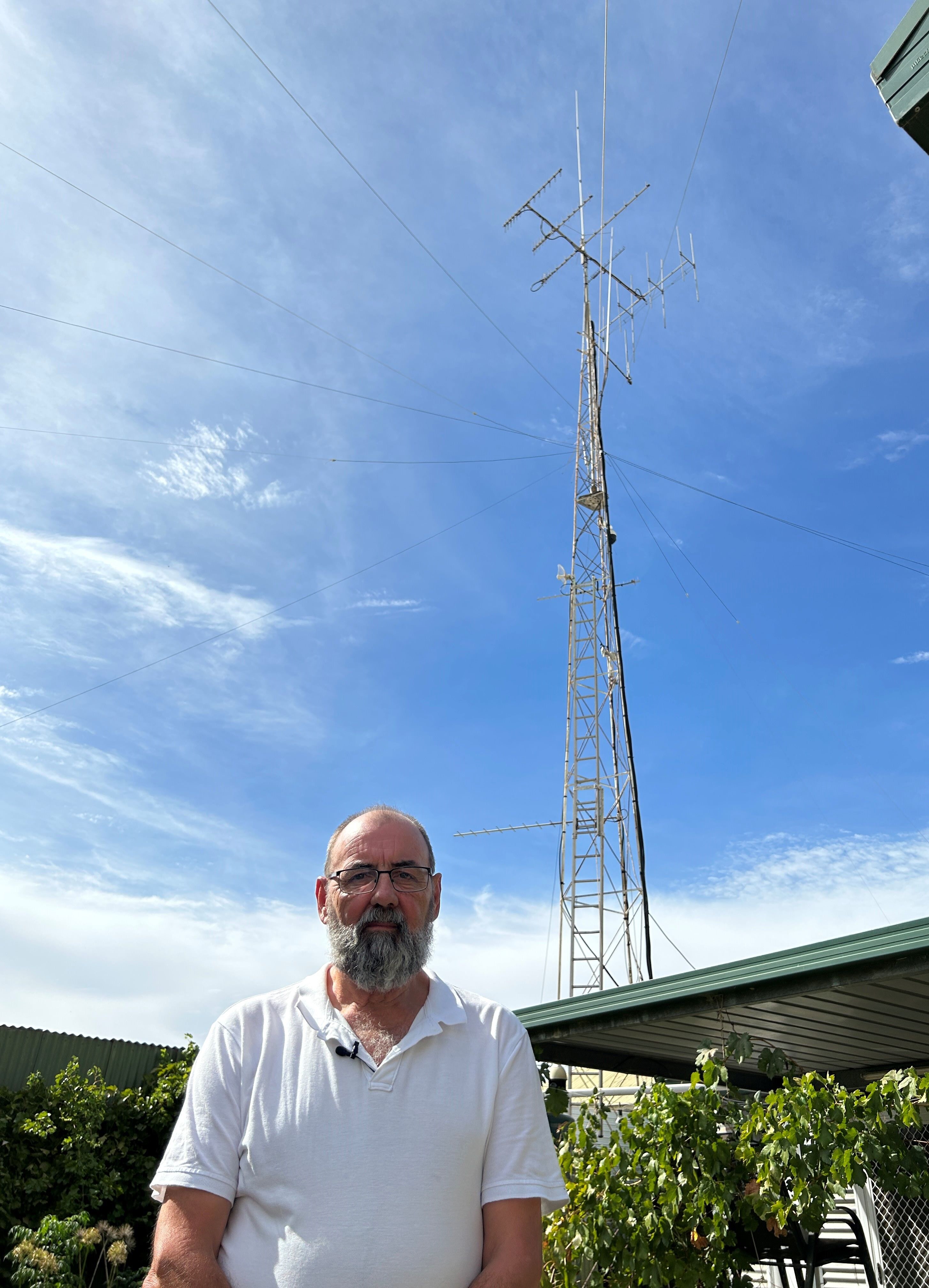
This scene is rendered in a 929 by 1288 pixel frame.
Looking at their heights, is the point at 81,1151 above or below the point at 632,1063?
below

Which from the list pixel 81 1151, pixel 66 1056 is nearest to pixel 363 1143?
pixel 81 1151

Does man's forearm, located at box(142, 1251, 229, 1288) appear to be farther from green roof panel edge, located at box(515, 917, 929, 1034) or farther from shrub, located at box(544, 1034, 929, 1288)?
green roof panel edge, located at box(515, 917, 929, 1034)

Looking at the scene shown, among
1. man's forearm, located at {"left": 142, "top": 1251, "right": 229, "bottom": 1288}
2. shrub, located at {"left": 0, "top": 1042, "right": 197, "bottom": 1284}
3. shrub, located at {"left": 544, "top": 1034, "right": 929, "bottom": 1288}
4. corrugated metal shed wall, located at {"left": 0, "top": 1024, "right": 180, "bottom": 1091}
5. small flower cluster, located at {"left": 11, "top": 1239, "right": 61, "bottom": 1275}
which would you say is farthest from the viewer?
corrugated metal shed wall, located at {"left": 0, "top": 1024, "right": 180, "bottom": 1091}

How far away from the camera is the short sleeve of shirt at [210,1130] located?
1.44 metres

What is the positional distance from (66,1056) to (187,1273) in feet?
25.3

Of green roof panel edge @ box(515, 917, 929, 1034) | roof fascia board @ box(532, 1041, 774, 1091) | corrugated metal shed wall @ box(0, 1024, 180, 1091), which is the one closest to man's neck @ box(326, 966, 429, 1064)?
green roof panel edge @ box(515, 917, 929, 1034)

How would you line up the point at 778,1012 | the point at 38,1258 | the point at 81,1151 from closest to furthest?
the point at 38,1258 < the point at 778,1012 < the point at 81,1151

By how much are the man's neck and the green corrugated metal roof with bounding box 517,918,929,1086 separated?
9.26 feet

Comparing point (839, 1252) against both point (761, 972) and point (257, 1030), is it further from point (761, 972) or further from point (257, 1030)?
point (257, 1030)

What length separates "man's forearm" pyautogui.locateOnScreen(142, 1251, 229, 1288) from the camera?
1.37 metres

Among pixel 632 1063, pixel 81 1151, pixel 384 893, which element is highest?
pixel 632 1063

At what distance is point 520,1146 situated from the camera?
1.55m

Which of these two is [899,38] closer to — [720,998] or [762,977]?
[762,977]

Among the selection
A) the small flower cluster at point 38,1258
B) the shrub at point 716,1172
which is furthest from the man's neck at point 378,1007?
the small flower cluster at point 38,1258
